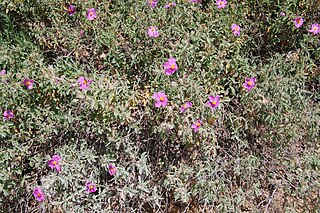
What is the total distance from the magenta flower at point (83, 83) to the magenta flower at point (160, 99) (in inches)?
16.5

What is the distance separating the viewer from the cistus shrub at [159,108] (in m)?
2.55

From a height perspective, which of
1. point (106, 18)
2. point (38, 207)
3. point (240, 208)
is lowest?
point (38, 207)

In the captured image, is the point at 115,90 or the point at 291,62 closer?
the point at 115,90

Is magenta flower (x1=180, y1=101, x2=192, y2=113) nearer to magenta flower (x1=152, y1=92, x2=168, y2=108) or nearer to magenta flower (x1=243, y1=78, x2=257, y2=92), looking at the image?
magenta flower (x1=152, y1=92, x2=168, y2=108)

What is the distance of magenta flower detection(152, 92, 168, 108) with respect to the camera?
8.02 ft

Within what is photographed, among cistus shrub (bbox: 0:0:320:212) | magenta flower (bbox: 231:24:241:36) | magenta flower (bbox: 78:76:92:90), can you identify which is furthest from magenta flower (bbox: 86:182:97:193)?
magenta flower (bbox: 231:24:241:36)

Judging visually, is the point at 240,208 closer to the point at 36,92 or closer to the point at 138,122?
the point at 138,122

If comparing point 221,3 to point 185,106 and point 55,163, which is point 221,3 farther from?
point 55,163

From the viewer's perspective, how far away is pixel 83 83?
8.09 ft

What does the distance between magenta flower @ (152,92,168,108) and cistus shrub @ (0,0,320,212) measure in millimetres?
20

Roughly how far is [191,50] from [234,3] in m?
0.58

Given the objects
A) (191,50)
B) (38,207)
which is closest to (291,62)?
(191,50)

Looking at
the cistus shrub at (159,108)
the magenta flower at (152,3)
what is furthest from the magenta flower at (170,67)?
the magenta flower at (152,3)

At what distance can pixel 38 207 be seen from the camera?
2787 mm
